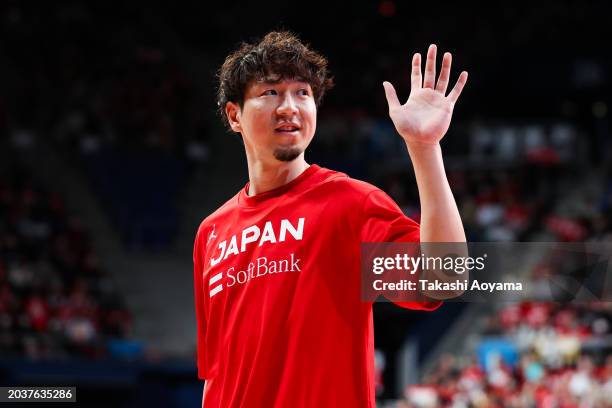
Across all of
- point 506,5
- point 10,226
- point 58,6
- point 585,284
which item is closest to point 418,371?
point 10,226

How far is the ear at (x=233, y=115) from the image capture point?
10.6 ft

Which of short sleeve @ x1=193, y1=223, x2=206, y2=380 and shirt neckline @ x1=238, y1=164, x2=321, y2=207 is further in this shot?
short sleeve @ x1=193, y1=223, x2=206, y2=380

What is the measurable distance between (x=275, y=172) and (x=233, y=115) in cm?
27

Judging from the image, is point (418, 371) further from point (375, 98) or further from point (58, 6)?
point (58, 6)

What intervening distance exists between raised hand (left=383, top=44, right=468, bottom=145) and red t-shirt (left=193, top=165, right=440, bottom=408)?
9.6 inches

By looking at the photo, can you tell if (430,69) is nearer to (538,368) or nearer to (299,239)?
→ (299,239)

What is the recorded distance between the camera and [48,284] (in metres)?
14.8

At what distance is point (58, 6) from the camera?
65.9 feet

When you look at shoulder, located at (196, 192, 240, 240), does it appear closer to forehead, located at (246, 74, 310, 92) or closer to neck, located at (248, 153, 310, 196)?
neck, located at (248, 153, 310, 196)

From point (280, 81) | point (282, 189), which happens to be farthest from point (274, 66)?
point (282, 189)

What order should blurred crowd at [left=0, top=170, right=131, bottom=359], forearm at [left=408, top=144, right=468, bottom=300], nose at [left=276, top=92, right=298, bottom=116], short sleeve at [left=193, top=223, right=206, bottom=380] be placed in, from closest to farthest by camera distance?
1. forearm at [left=408, top=144, right=468, bottom=300]
2. nose at [left=276, top=92, right=298, bottom=116]
3. short sleeve at [left=193, top=223, right=206, bottom=380]
4. blurred crowd at [left=0, top=170, right=131, bottom=359]

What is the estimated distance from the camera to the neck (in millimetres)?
3119

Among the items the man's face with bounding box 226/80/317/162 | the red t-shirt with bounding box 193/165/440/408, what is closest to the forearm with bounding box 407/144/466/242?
the red t-shirt with bounding box 193/165/440/408

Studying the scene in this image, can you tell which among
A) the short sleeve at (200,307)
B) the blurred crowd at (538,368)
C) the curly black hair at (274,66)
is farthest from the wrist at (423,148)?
the blurred crowd at (538,368)
